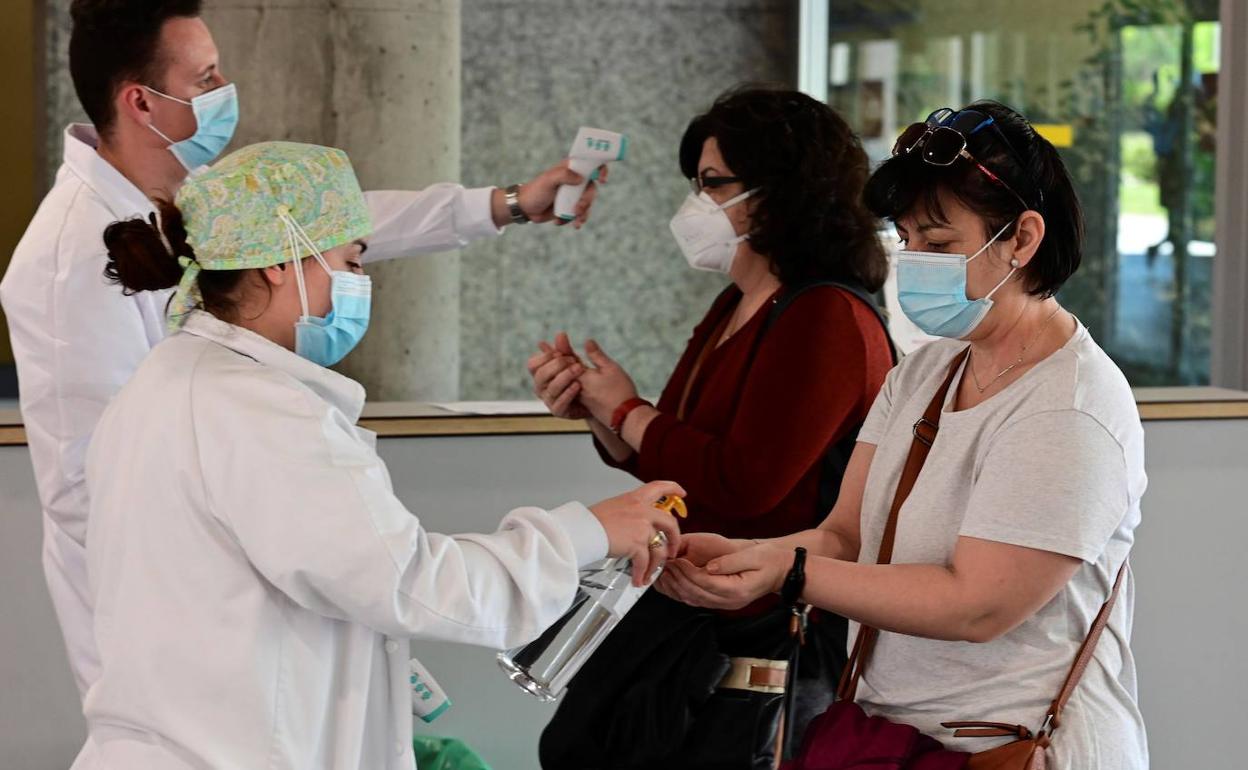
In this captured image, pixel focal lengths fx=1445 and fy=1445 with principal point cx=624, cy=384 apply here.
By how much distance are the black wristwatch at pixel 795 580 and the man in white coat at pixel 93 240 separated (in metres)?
1.14

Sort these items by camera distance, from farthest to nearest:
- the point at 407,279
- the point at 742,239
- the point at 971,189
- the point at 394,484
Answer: the point at 407,279 < the point at 394,484 < the point at 742,239 < the point at 971,189

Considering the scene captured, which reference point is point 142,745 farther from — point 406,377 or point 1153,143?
point 1153,143

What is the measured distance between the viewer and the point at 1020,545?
168 centimetres

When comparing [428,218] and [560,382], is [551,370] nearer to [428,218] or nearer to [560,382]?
[560,382]

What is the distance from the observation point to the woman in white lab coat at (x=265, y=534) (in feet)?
5.41

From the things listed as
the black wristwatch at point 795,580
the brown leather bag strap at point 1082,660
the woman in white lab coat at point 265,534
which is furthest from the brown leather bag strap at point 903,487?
the woman in white lab coat at point 265,534

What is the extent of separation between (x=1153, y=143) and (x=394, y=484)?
14.4 feet

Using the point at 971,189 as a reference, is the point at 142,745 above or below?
below

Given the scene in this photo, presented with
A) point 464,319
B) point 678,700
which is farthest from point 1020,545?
point 464,319

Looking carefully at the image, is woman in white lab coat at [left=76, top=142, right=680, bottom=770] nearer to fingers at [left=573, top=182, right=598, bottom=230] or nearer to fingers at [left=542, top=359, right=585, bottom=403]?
fingers at [left=542, top=359, right=585, bottom=403]

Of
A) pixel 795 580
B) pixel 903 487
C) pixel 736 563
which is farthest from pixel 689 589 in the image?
pixel 903 487

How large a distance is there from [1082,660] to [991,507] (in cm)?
22

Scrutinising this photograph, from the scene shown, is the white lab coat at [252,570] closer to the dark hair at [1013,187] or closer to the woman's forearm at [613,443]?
the dark hair at [1013,187]

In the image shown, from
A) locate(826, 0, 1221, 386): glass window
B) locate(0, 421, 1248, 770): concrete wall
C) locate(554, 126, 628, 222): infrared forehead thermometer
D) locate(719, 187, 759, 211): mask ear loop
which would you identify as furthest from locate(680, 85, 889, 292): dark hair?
locate(826, 0, 1221, 386): glass window
